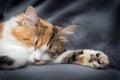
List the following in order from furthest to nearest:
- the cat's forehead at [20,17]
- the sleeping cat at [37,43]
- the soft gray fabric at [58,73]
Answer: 1. the cat's forehead at [20,17]
2. the sleeping cat at [37,43]
3. the soft gray fabric at [58,73]

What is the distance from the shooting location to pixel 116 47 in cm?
124

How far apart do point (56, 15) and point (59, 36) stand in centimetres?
14

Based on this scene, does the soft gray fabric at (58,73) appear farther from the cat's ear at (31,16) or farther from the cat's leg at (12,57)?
the cat's ear at (31,16)

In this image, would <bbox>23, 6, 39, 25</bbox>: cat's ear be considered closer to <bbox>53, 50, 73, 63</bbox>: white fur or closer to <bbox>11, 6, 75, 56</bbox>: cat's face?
<bbox>11, 6, 75, 56</bbox>: cat's face

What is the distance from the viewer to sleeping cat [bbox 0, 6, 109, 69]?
1.06 m

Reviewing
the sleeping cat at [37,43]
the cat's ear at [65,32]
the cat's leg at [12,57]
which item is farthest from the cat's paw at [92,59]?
the cat's leg at [12,57]

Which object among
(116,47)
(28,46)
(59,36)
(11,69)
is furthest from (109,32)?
(11,69)

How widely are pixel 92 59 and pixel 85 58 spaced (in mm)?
31

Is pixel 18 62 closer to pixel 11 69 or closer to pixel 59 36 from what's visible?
pixel 11 69

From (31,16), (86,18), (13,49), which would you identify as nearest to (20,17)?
(31,16)

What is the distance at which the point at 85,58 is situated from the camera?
3.62ft

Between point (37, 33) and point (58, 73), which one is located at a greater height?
point (37, 33)

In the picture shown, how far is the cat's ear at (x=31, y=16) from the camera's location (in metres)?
1.12

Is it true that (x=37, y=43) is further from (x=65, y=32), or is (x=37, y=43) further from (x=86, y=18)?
(x=86, y=18)
